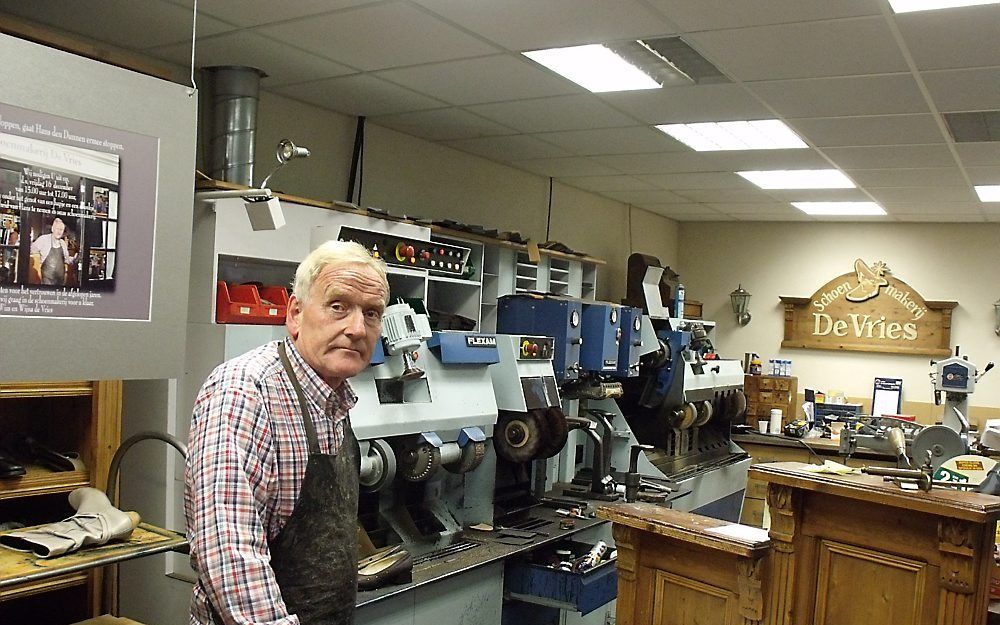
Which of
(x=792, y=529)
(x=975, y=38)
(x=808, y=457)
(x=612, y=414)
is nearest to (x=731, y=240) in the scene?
(x=808, y=457)

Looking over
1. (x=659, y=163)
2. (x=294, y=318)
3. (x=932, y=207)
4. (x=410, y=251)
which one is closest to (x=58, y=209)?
(x=294, y=318)

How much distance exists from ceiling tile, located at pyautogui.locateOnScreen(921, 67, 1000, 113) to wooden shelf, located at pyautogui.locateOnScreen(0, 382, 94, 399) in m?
3.36

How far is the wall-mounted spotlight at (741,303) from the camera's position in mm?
8453

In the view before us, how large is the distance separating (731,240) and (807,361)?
4.69 ft

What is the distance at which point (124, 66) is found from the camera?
236cm

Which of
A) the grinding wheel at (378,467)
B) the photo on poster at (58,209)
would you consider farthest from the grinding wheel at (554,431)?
the photo on poster at (58,209)

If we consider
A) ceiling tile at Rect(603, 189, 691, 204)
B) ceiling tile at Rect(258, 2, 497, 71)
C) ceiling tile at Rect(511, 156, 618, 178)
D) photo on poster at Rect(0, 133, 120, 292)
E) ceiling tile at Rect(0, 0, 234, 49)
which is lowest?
photo on poster at Rect(0, 133, 120, 292)

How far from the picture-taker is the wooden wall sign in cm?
769

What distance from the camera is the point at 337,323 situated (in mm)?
1728

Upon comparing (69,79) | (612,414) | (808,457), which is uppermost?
(69,79)

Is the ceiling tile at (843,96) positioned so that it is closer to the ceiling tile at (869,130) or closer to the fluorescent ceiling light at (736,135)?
the ceiling tile at (869,130)

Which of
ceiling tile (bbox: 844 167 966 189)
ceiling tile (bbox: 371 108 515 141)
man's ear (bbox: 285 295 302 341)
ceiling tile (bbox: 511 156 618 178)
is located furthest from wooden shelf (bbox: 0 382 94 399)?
ceiling tile (bbox: 844 167 966 189)

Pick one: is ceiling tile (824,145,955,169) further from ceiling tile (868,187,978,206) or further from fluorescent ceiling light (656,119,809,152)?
ceiling tile (868,187,978,206)

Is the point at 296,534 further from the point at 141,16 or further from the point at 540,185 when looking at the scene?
the point at 540,185
